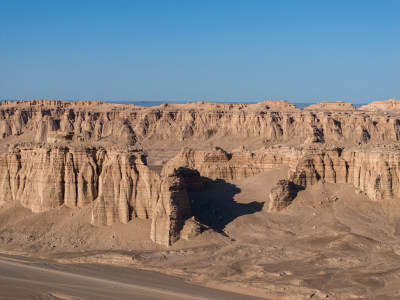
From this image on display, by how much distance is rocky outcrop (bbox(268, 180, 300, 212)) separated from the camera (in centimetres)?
5250

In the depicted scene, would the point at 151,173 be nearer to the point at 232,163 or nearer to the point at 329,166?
the point at 329,166

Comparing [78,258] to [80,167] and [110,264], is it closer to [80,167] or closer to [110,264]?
[110,264]

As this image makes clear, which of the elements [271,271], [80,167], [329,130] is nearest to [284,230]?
[271,271]

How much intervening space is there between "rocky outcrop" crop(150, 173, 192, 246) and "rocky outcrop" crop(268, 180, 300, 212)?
39.9 ft

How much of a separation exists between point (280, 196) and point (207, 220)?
8333 millimetres

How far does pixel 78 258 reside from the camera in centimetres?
3975

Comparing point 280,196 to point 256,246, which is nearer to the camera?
point 256,246

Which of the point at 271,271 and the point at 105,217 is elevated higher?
the point at 105,217

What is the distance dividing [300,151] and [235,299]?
2897 cm

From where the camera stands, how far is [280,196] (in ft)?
173

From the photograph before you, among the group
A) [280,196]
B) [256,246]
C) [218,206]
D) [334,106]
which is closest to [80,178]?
[218,206]

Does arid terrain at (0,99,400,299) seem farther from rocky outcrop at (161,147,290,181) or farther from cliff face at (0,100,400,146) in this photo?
cliff face at (0,100,400,146)

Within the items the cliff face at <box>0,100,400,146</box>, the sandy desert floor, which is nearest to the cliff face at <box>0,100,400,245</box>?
the sandy desert floor

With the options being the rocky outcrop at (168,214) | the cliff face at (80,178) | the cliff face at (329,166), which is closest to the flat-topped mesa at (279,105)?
the cliff face at (329,166)
